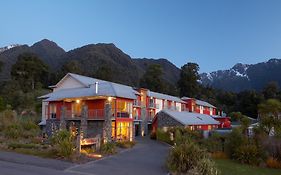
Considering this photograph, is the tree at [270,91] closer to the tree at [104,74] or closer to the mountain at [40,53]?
the tree at [104,74]

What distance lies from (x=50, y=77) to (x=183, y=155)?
231 feet

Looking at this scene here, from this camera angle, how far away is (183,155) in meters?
16.2

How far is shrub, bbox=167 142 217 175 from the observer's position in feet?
50.4

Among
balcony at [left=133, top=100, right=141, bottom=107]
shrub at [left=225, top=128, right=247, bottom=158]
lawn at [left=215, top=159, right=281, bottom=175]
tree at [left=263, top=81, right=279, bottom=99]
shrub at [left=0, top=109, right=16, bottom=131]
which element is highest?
tree at [left=263, top=81, right=279, bottom=99]

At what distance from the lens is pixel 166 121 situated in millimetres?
42156

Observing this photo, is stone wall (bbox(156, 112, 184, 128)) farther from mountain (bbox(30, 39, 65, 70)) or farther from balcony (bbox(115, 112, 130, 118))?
mountain (bbox(30, 39, 65, 70))

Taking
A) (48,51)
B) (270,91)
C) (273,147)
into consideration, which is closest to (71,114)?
(273,147)

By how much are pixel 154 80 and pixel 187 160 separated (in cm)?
6523

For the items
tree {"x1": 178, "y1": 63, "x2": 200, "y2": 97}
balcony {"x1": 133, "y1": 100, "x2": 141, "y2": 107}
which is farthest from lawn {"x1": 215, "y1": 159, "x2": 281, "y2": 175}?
tree {"x1": 178, "y1": 63, "x2": 200, "y2": 97}

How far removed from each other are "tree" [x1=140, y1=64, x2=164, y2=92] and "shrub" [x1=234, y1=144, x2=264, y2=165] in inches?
2294

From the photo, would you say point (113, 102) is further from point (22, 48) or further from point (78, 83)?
point (22, 48)

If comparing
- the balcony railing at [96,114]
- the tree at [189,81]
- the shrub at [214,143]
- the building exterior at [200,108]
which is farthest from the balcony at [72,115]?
the tree at [189,81]

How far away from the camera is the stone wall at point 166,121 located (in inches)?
1626

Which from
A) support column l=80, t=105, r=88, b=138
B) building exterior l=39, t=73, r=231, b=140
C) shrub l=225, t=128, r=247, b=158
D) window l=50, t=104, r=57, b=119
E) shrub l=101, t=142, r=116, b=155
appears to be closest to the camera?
shrub l=225, t=128, r=247, b=158
